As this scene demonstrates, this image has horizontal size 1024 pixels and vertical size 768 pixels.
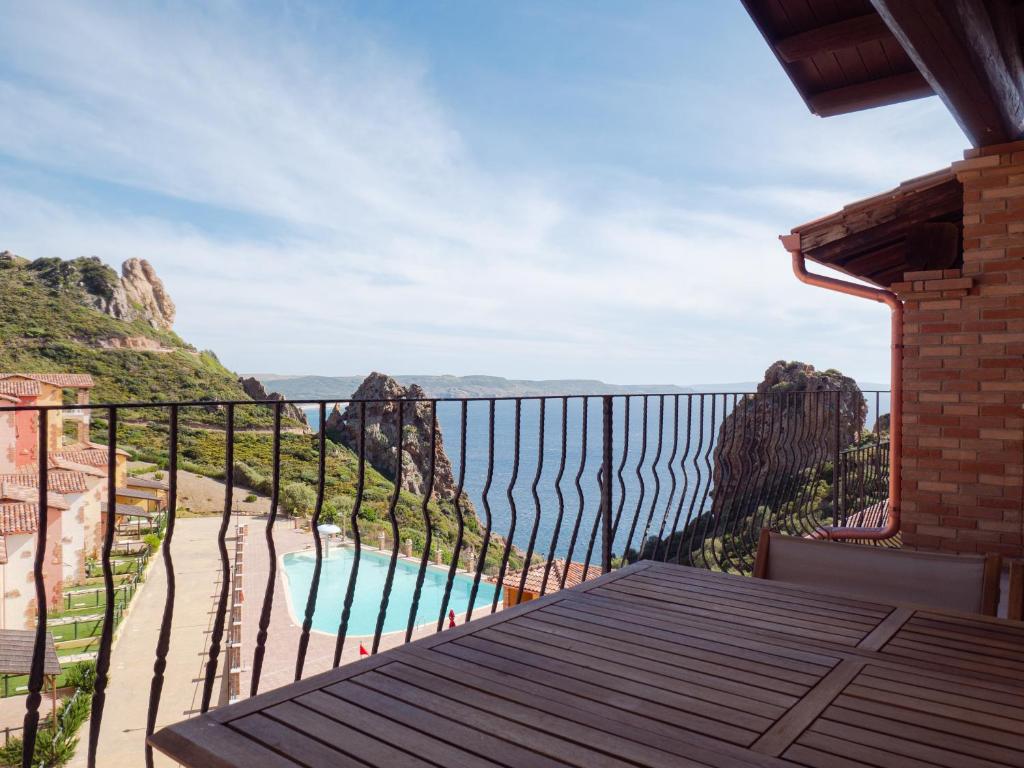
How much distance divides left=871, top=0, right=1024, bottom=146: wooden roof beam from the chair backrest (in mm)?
1369

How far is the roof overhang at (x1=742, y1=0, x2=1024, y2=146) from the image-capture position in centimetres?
174

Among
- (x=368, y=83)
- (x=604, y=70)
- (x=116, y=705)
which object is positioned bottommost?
(x=116, y=705)

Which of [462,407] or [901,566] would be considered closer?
[901,566]

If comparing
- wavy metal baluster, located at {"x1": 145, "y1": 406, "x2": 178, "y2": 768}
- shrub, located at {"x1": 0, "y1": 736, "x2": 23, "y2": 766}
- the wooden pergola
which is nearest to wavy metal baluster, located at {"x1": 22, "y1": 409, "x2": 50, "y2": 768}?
wavy metal baluster, located at {"x1": 145, "y1": 406, "x2": 178, "y2": 768}

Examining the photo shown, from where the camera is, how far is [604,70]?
1658cm

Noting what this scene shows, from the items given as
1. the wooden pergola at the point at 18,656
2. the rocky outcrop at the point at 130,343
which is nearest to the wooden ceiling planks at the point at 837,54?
the wooden pergola at the point at 18,656

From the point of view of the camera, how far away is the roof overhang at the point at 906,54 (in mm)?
1743

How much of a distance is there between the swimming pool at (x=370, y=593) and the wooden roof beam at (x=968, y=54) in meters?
14.3

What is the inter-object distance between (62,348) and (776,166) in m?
39.1

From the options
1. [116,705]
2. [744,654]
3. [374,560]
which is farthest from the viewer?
[374,560]

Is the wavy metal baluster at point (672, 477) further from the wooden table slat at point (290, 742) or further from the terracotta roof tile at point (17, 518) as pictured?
the terracotta roof tile at point (17, 518)

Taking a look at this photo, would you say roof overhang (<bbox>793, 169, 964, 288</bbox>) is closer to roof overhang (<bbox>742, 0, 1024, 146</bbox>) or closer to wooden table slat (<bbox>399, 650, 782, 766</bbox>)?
roof overhang (<bbox>742, 0, 1024, 146</bbox>)

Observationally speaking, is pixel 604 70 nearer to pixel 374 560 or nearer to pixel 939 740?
pixel 374 560

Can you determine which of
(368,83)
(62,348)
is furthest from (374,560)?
(62,348)
